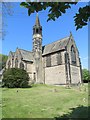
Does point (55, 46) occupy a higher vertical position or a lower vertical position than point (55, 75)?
higher

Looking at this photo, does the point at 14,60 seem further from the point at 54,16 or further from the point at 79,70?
the point at 54,16

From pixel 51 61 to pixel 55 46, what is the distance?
4586 millimetres

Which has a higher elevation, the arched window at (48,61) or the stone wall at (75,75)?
the arched window at (48,61)

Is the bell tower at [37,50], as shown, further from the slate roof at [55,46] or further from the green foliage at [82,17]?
the green foliage at [82,17]

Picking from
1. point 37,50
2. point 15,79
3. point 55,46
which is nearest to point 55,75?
point 55,46

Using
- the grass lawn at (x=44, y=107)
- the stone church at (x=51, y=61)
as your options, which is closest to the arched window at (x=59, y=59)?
the stone church at (x=51, y=61)

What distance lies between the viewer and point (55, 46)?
48219 mm

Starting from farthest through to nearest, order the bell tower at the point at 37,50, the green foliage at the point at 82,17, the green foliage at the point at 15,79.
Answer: the bell tower at the point at 37,50, the green foliage at the point at 15,79, the green foliage at the point at 82,17

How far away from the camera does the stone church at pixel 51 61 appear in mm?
43719

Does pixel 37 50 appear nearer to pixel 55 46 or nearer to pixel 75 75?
pixel 55 46

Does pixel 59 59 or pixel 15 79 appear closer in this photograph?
pixel 15 79

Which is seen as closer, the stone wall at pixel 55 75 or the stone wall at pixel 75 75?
the stone wall at pixel 55 75

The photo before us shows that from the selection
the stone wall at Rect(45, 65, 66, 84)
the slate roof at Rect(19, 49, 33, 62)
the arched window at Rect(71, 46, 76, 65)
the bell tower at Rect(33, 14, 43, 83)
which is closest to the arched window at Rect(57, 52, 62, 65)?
the stone wall at Rect(45, 65, 66, 84)

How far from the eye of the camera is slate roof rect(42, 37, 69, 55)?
149ft
